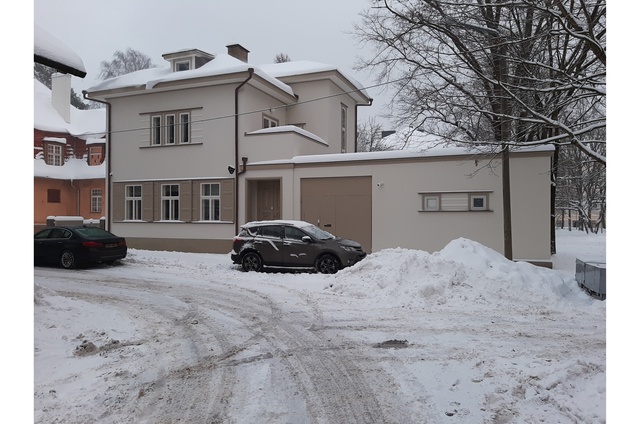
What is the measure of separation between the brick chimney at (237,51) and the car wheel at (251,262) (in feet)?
47.2

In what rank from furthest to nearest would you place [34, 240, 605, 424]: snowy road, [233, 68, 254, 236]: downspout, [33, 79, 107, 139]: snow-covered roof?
[33, 79, 107, 139]: snow-covered roof < [233, 68, 254, 236]: downspout < [34, 240, 605, 424]: snowy road

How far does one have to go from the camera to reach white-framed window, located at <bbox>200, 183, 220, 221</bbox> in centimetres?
1948

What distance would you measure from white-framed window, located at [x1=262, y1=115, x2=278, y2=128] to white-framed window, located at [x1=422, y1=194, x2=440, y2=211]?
8.56 m

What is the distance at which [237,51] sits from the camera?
81.1ft

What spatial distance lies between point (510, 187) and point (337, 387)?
1201cm

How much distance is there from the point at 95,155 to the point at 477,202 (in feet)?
101

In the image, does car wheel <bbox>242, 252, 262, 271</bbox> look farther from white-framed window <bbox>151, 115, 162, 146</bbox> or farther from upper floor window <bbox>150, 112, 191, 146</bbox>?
white-framed window <bbox>151, 115, 162, 146</bbox>

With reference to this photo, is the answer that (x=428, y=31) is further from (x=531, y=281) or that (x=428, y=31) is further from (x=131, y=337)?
(x=131, y=337)

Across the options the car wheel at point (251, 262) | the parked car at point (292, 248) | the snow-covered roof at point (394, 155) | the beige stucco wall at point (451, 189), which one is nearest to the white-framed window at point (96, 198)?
the snow-covered roof at point (394, 155)

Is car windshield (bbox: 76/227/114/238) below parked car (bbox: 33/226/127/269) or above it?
above

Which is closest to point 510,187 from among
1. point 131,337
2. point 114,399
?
point 131,337

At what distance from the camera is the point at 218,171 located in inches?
765

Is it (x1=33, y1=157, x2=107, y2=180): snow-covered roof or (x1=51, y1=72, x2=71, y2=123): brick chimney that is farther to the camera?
(x1=51, y1=72, x2=71, y2=123): brick chimney

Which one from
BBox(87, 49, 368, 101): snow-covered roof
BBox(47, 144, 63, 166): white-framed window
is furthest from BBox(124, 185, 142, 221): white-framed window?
BBox(47, 144, 63, 166): white-framed window
